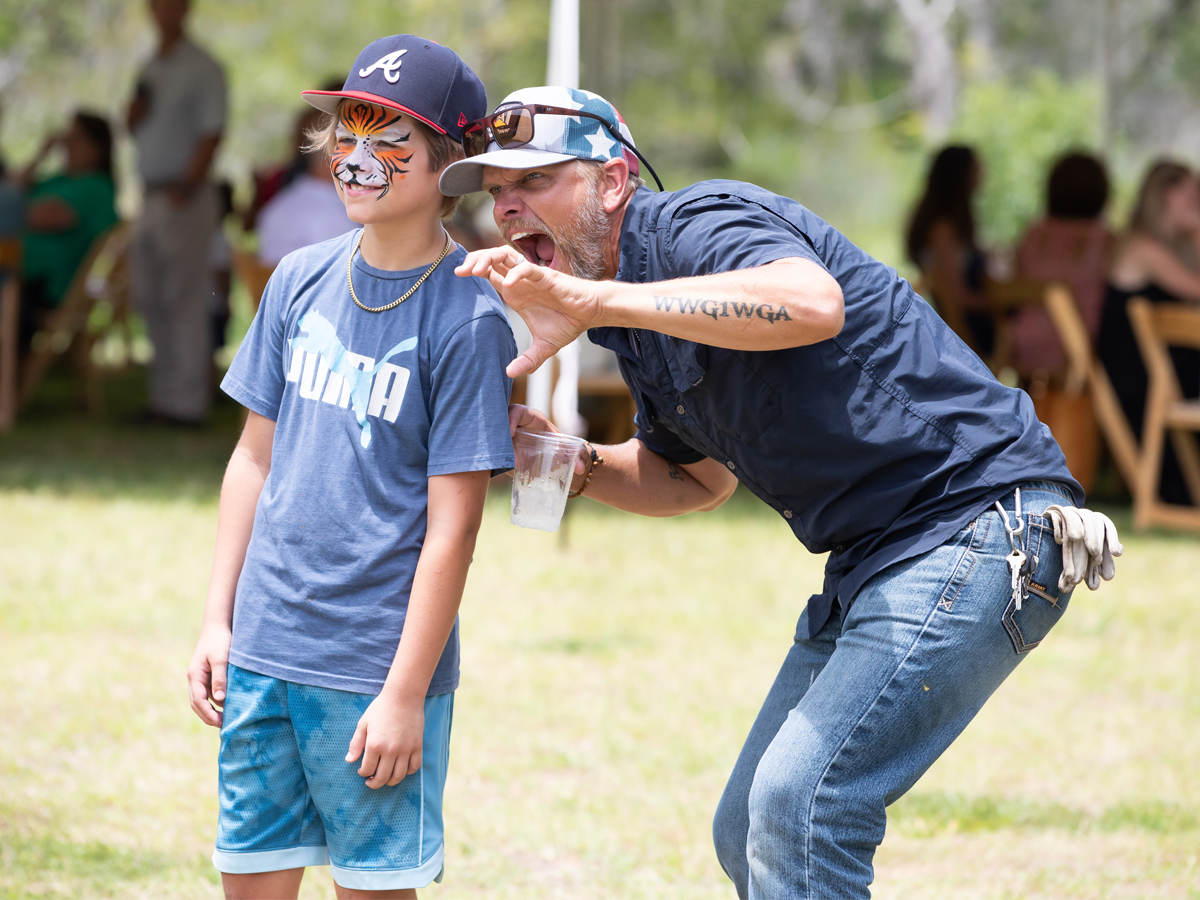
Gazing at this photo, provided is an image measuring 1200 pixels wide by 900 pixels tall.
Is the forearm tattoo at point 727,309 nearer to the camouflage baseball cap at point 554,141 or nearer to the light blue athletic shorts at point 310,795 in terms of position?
the camouflage baseball cap at point 554,141

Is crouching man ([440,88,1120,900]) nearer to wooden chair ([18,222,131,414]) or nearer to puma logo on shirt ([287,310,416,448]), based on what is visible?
puma logo on shirt ([287,310,416,448])

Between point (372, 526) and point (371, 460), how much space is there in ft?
0.31

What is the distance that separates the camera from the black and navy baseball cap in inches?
71.6


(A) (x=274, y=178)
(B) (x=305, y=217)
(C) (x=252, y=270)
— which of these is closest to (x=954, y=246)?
(B) (x=305, y=217)

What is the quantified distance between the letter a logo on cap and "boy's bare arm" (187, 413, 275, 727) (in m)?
0.54

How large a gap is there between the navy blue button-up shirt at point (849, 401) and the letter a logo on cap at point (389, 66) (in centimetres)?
38

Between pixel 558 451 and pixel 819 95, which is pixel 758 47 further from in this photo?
pixel 558 451

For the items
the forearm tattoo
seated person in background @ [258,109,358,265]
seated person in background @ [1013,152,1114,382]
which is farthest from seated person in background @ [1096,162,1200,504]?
the forearm tattoo

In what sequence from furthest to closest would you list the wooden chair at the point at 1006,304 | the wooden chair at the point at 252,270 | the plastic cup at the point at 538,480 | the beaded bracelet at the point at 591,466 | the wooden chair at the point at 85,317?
the wooden chair at the point at 85,317, the wooden chair at the point at 1006,304, the wooden chair at the point at 252,270, the beaded bracelet at the point at 591,466, the plastic cup at the point at 538,480

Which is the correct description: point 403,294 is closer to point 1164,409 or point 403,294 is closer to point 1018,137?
point 1164,409

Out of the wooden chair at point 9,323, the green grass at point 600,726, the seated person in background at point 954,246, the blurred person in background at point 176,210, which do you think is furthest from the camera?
the blurred person in background at point 176,210

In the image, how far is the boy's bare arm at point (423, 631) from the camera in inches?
70.8

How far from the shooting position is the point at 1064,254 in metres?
7.44

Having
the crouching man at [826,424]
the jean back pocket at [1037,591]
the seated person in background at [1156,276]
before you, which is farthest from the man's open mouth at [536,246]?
the seated person in background at [1156,276]
